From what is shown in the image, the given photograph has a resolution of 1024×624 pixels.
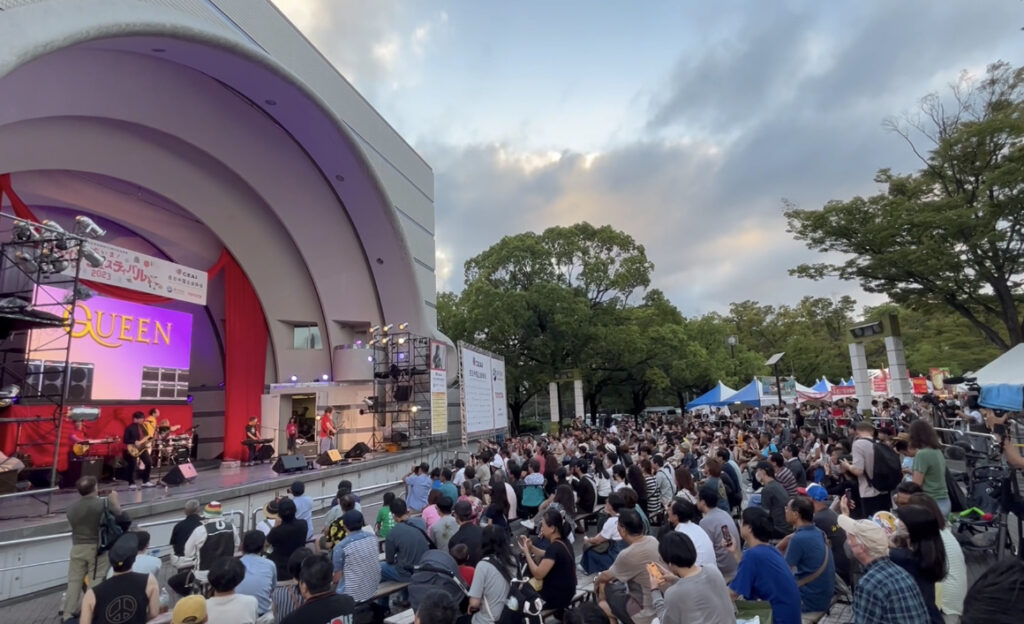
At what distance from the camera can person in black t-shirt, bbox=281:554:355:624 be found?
3133 millimetres

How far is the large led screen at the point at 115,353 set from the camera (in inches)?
533

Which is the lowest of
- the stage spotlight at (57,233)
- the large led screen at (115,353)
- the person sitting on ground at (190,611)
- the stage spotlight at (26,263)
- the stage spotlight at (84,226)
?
the person sitting on ground at (190,611)

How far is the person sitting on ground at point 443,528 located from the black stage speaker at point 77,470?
10688 mm

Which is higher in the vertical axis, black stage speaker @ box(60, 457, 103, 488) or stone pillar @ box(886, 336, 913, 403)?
stone pillar @ box(886, 336, 913, 403)

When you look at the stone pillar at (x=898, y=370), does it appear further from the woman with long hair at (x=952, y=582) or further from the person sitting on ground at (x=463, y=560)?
the person sitting on ground at (x=463, y=560)

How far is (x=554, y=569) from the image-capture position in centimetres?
437

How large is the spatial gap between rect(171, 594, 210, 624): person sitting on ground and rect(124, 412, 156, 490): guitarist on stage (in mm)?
11118

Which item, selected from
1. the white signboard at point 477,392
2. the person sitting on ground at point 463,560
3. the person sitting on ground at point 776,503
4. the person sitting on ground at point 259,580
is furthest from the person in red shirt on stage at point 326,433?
the person sitting on ground at point 776,503

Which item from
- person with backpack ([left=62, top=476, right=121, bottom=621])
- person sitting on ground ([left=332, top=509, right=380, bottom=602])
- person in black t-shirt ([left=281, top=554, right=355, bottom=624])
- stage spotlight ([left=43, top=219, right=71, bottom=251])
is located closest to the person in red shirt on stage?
stage spotlight ([left=43, top=219, right=71, bottom=251])

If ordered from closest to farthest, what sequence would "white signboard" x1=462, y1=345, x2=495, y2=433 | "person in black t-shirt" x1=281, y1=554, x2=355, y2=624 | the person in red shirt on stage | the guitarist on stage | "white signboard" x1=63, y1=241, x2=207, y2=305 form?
1. "person in black t-shirt" x1=281, y1=554, x2=355, y2=624
2. "white signboard" x1=63, y1=241, x2=207, y2=305
3. the guitarist on stage
4. "white signboard" x1=462, y1=345, x2=495, y2=433
5. the person in red shirt on stage

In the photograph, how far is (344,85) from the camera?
805 inches

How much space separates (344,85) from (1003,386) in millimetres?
21227

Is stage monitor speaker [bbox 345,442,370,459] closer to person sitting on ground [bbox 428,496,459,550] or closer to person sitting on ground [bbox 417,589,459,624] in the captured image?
person sitting on ground [bbox 428,496,459,550]

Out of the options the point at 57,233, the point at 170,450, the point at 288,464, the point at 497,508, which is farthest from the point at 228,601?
the point at 170,450
